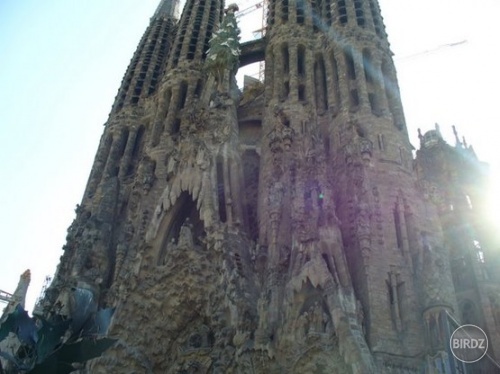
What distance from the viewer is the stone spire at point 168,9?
3519 cm

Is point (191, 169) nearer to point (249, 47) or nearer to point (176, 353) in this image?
point (176, 353)

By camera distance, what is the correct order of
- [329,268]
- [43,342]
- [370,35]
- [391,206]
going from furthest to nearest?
[370,35] → [391,206] → [329,268] → [43,342]

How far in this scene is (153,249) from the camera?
1944 cm

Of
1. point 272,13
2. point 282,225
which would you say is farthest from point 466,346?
point 272,13

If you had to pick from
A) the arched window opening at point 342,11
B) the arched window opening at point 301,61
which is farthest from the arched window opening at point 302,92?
the arched window opening at point 342,11

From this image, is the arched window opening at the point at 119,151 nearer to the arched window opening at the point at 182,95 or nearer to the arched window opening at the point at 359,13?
the arched window opening at the point at 182,95

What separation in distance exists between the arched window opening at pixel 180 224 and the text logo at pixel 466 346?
26.3 ft

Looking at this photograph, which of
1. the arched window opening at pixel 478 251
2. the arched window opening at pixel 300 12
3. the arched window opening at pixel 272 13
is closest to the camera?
the arched window opening at pixel 478 251

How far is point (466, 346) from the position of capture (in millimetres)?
15289

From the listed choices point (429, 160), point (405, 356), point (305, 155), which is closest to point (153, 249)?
point (305, 155)

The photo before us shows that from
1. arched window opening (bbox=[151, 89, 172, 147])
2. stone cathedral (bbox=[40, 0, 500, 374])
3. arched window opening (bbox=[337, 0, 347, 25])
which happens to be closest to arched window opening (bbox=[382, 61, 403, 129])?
stone cathedral (bbox=[40, 0, 500, 374])

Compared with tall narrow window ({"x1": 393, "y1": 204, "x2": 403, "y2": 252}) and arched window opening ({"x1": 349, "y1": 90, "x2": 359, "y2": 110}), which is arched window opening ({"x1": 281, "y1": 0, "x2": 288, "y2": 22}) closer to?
arched window opening ({"x1": 349, "y1": 90, "x2": 359, "y2": 110})

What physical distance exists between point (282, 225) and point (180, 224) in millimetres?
4266

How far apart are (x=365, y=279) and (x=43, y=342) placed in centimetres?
816
